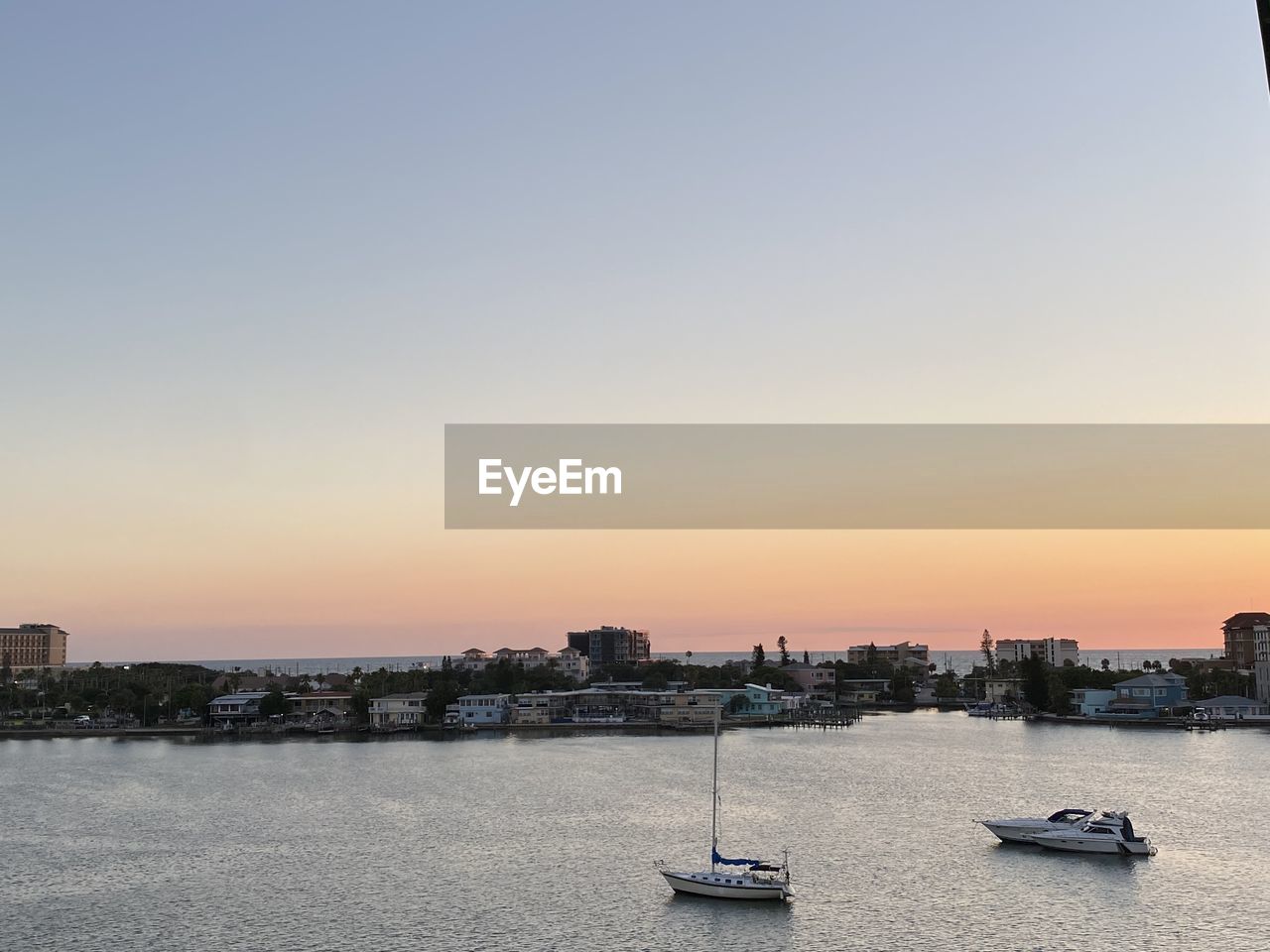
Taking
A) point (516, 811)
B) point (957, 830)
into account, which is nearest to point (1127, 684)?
point (957, 830)

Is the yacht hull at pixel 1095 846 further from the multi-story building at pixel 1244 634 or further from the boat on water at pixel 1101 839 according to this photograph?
the multi-story building at pixel 1244 634

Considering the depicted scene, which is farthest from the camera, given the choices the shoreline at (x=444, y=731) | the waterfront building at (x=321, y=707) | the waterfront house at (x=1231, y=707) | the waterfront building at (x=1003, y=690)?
the waterfront building at (x=1003, y=690)

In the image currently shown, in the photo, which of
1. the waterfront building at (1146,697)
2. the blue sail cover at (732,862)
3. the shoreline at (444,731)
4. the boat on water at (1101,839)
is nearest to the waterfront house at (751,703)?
the shoreline at (444,731)

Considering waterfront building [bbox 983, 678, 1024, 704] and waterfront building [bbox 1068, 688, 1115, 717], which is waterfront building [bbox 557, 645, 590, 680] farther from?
waterfront building [bbox 1068, 688, 1115, 717]

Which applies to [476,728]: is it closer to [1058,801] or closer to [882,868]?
[1058,801]

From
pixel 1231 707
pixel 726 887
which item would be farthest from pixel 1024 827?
pixel 1231 707
